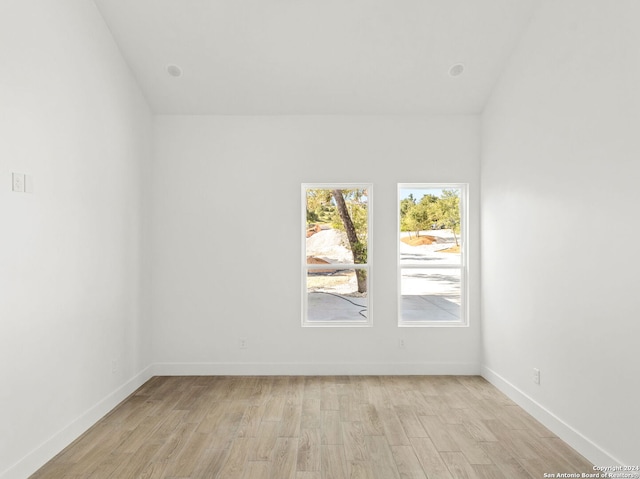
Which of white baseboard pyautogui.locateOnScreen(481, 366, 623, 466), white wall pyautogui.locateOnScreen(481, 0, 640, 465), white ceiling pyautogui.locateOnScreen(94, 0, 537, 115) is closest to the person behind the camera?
white wall pyautogui.locateOnScreen(481, 0, 640, 465)

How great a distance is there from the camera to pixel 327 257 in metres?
5.18

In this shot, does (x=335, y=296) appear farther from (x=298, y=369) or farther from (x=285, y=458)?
(x=285, y=458)

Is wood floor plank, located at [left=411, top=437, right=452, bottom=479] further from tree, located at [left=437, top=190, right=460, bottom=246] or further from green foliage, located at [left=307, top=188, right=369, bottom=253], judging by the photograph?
tree, located at [left=437, top=190, right=460, bottom=246]

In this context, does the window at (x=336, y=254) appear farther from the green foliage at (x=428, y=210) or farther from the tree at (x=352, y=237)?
the green foliage at (x=428, y=210)

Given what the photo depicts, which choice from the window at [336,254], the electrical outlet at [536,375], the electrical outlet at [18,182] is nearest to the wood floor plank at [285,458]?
the window at [336,254]

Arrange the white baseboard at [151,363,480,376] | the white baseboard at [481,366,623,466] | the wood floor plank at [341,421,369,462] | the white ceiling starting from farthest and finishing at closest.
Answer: the white baseboard at [151,363,480,376] → the white ceiling → the wood floor plank at [341,421,369,462] → the white baseboard at [481,366,623,466]

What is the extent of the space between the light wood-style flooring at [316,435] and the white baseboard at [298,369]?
→ 278 mm

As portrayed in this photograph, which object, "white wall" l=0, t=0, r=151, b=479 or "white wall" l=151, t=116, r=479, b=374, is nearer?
"white wall" l=0, t=0, r=151, b=479

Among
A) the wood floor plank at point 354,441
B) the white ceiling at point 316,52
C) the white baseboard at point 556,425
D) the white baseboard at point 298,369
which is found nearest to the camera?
the white baseboard at point 556,425

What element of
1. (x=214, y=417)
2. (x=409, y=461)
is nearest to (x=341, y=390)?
(x=214, y=417)

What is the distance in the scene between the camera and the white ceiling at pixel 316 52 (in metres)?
3.94

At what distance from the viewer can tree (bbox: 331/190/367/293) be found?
203 inches

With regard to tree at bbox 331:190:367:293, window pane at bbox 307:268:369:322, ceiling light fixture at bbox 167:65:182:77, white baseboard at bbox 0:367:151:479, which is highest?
ceiling light fixture at bbox 167:65:182:77

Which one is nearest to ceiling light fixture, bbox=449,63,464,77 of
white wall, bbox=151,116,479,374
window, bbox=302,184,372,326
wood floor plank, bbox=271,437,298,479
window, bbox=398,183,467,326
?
white wall, bbox=151,116,479,374
